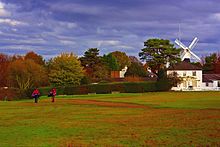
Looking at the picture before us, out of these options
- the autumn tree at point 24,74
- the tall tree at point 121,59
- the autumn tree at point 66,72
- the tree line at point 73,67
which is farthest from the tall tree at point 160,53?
the tall tree at point 121,59

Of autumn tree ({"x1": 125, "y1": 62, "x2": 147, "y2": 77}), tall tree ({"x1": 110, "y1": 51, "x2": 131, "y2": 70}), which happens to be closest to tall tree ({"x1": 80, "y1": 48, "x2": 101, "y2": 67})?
autumn tree ({"x1": 125, "y1": 62, "x2": 147, "y2": 77})

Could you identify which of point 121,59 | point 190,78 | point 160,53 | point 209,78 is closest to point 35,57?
point 160,53

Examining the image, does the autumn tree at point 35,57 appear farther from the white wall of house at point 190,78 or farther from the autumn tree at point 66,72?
the white wall of house at point 190,78

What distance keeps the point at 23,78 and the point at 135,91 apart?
26.9m

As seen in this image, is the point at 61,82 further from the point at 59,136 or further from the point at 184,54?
the point at 59,136

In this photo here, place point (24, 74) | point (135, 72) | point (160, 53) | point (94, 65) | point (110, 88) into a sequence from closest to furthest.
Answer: point (110, 88) < point (24, 74) < point (160, 53) < point (135, 72) < point (94, 65)

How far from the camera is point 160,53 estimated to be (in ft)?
363

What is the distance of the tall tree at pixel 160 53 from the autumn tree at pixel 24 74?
105 ft

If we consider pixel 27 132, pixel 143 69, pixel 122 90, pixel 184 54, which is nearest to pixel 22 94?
pixel 122 90

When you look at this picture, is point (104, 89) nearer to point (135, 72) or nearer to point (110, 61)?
point (135, 72)

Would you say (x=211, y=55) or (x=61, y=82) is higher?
(x=211, y=55)

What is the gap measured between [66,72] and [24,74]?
32.6ft

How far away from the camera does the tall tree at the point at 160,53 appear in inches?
4286

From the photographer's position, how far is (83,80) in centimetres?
9644
